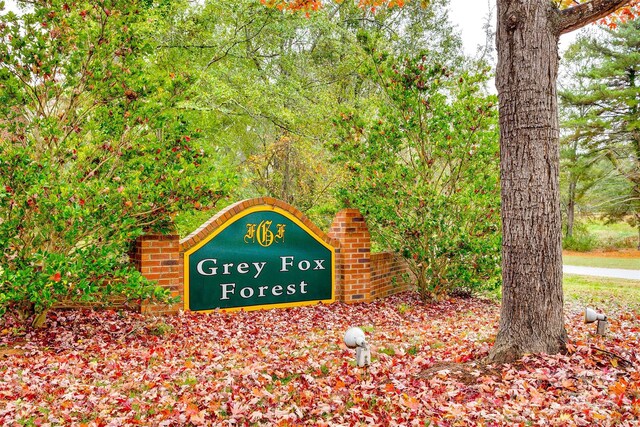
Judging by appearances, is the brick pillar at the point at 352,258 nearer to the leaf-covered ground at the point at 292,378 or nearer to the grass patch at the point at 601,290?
the leaf-covered ground at the point at 292,378

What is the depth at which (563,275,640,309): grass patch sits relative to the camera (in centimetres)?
966

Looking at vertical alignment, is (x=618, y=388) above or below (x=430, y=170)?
below

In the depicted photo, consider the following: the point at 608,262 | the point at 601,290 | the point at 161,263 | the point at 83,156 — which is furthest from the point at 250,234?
the point at 608,262

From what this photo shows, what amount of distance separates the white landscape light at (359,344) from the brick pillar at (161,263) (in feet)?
10.9

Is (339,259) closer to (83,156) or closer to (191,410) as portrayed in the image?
(83,156)

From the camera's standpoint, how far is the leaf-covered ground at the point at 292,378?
319cm

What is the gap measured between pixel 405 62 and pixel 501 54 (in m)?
4.05

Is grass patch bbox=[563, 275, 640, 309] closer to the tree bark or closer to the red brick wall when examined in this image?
the red brick wall

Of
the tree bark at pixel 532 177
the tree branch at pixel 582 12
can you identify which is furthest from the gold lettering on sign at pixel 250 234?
the tree branch at pixel 582 12

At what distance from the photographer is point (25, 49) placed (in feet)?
17.2

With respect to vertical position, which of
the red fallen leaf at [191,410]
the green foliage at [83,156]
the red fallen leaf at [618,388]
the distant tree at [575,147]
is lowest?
the red fallen leaf at [191,410]

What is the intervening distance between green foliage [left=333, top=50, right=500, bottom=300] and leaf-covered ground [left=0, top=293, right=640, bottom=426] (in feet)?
7.42

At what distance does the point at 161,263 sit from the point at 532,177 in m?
4.64

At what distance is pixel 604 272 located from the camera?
16.5m
